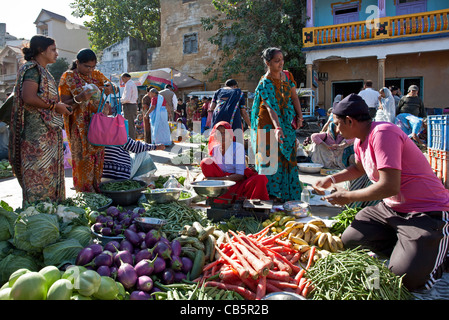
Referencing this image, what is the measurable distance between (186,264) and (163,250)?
19cm

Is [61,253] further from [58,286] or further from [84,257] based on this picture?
[58,286]

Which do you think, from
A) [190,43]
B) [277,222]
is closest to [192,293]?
[277,222]

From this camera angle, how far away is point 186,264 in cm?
225

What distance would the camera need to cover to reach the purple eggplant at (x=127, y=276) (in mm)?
1932

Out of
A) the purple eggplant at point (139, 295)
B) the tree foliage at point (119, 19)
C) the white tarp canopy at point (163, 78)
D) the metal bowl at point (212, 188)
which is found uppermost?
the tree foliage at point (119, 19)

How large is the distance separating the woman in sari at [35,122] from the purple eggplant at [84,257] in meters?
1.30

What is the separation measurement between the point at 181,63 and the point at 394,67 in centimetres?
1098

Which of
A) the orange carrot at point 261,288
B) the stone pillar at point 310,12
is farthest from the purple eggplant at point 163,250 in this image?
the stone pillar at point 310,12

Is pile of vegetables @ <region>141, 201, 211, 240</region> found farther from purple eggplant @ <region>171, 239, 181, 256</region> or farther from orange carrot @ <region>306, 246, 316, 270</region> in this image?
orange carrot @ <region>306, 246, 316, 270</region>

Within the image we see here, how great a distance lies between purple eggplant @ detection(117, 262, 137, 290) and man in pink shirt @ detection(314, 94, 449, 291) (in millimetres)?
1412

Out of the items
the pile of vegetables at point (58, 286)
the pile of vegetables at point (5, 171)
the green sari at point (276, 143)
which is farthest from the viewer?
the pile of vegetables at point (5, 171)

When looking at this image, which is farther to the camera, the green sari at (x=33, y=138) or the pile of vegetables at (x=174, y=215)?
the green sari at (x=33, y=138)

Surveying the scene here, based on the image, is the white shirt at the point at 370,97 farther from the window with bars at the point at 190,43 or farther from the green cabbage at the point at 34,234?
the window with bars at the point at 190,43
